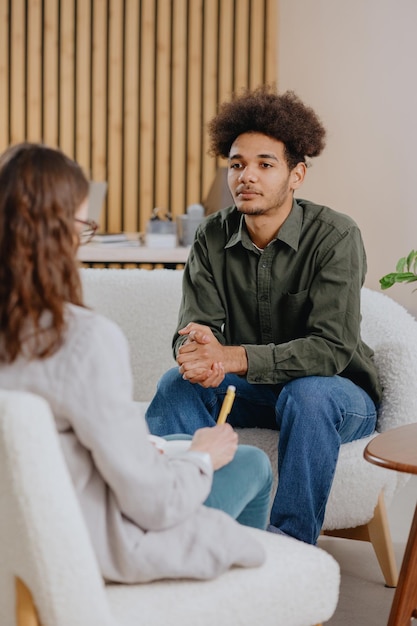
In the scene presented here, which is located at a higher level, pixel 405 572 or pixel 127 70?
pixel 127 70

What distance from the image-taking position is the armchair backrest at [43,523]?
1.15m

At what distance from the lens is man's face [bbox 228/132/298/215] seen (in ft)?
8.13

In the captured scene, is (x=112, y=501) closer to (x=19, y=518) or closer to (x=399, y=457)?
(x=19, y=518)

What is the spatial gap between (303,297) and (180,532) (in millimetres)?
1226

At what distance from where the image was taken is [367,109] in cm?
560

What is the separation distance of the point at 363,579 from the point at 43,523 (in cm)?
153

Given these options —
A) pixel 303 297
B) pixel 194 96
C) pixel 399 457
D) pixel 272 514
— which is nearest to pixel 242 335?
pixel 303 297

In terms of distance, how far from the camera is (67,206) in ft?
4.14

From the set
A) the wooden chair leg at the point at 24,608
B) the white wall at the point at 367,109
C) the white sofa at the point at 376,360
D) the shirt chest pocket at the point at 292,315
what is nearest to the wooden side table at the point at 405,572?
the white sofa at the point at 376,360

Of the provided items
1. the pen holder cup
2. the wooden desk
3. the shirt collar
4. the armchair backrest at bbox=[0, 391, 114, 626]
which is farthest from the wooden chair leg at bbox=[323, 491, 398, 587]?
the pen holder cup

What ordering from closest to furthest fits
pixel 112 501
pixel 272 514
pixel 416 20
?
pixel 112 501 → pixel 272 514 → pixel 416 20

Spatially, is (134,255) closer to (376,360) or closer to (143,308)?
(143,308)

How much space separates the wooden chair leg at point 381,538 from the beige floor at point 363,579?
4 centimetres

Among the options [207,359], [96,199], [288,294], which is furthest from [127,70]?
[207,359]
